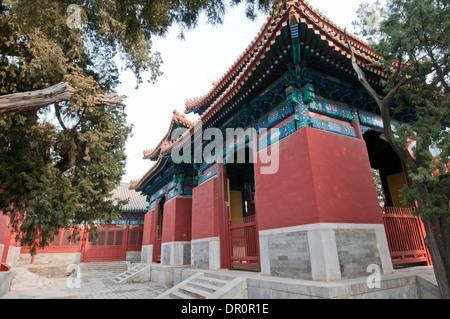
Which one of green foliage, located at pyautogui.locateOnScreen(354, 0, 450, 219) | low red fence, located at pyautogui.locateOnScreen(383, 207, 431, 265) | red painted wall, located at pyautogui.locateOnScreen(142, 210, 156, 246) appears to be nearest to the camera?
green foliage, located at pyautogui.locateOnScreen(354, 0, 450, 219)

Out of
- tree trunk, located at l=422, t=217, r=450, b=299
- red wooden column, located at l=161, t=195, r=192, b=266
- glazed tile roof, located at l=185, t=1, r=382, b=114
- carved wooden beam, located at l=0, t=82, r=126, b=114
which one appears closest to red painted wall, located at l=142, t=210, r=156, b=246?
red wooden column, located at l=161, t=195, r=192, b=266

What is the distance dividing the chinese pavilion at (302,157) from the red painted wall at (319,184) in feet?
0.07

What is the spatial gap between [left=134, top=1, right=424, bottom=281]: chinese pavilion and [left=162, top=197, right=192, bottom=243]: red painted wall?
2409 mm

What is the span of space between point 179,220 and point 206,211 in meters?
2.71

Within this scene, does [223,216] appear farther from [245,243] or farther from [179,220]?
[179,220]

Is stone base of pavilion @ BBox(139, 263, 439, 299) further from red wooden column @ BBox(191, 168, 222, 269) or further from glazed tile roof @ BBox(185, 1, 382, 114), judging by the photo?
glazed tile roof @ BBox(185, 1, 382, 114)

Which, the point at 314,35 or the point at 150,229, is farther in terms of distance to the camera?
the point at 150,229

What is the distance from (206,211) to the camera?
325 inches

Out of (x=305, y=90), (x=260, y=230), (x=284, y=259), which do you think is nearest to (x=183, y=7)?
(x=305, y=90)

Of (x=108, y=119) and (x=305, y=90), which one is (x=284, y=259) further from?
(x=108, y=119)

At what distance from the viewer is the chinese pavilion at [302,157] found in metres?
4.57

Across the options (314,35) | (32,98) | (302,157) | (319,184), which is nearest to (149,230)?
(32,98)

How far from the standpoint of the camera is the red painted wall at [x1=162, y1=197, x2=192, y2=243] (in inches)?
411

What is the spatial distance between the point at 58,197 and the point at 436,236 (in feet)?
22.8
